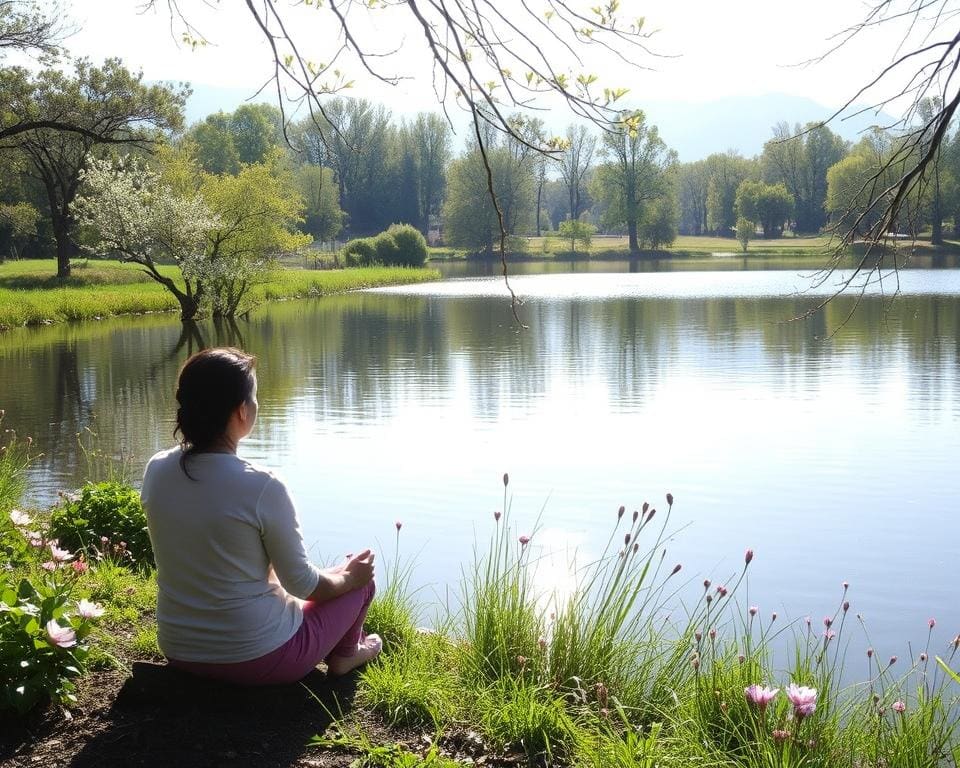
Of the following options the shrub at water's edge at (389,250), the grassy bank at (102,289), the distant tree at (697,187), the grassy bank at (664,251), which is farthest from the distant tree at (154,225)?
the distant tree at (697,187)

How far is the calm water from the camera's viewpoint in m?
7.46

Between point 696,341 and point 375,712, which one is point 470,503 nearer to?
point 375,712

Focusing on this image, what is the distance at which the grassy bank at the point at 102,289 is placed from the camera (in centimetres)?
2909

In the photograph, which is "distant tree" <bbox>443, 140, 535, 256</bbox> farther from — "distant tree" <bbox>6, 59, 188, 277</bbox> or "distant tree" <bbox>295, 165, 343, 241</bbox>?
"distant tree" <bbox>6, 59, 188, 277</bbox>

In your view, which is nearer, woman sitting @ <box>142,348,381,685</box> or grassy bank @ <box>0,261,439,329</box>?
woman sitting @ <box>142,348,381,685</box>

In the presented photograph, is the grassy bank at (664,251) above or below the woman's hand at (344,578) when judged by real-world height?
above

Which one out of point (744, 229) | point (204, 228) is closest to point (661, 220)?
point (744, 229)

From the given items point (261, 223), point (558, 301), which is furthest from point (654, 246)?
point (261, 223)

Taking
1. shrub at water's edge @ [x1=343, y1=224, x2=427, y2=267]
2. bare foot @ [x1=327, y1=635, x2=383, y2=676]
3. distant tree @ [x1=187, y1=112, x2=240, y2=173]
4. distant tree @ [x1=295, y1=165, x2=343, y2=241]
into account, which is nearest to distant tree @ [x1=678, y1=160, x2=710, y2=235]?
distant tree @ [x1=295, y1=165, x2=343, y2=241]

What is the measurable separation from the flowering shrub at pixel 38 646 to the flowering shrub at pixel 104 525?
7.02 feet

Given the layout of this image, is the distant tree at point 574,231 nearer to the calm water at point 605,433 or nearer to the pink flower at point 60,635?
the calm water at point 605,433

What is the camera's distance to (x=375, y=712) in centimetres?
355

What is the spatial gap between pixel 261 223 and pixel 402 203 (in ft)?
199

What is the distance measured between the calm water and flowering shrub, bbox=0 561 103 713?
3225 millimetres
